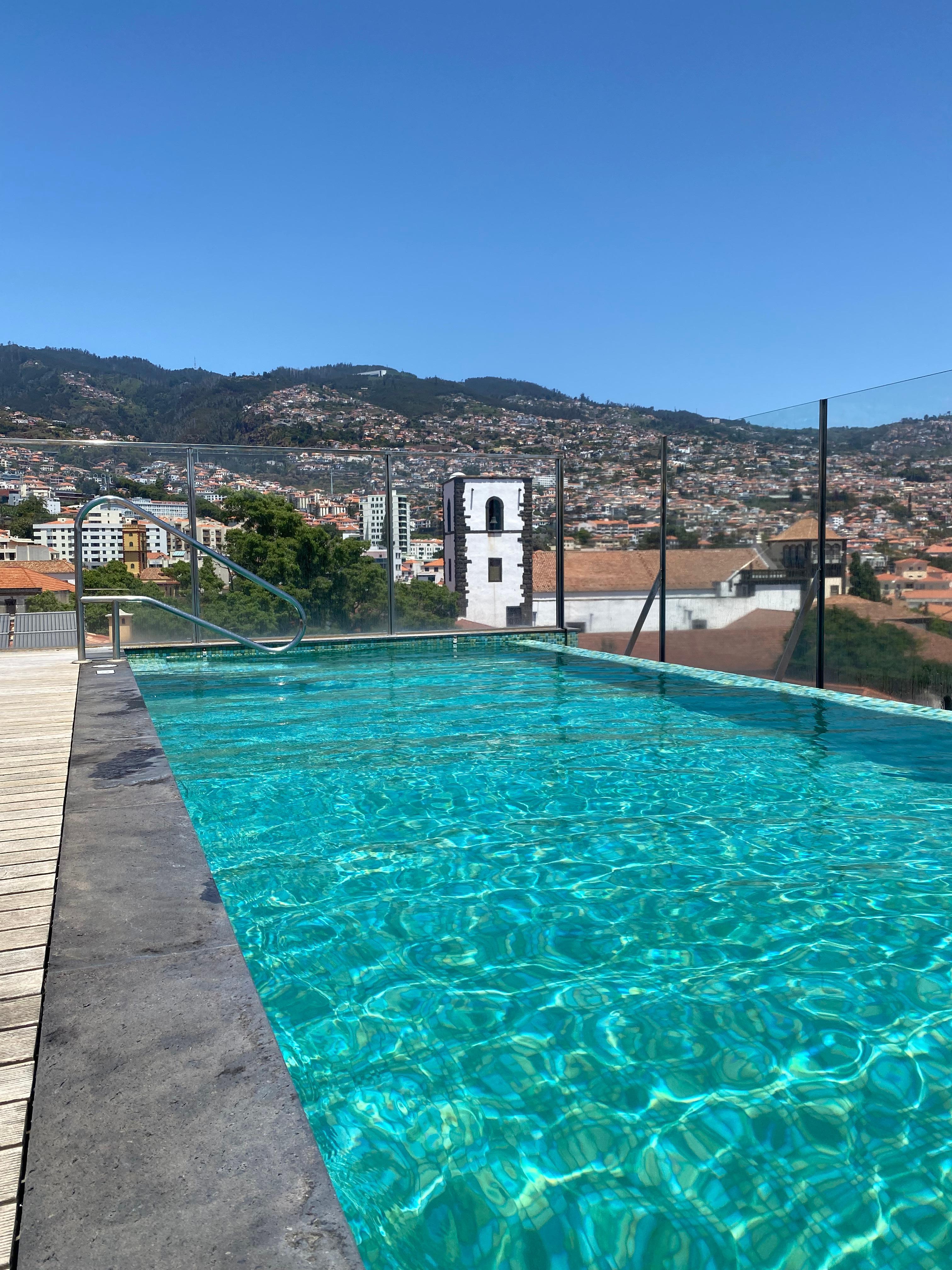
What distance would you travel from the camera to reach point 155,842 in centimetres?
243

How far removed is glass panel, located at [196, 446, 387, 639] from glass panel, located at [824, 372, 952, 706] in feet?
15.5

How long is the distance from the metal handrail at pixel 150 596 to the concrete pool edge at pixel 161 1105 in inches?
198

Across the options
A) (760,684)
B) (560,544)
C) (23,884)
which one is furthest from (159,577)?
(23,884)

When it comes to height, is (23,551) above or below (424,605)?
above

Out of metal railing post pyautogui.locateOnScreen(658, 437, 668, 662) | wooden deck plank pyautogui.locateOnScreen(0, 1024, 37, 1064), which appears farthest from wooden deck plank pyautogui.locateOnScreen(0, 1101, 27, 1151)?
metal railing post pyautogui.locateOnScreen(658, 437, 668, 662)

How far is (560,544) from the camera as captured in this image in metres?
9.91

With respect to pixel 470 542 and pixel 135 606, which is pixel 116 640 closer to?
pixel 135 606

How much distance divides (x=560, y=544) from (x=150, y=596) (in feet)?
14.4

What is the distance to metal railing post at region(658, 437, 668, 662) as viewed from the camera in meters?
8.18

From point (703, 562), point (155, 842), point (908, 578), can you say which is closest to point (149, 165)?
point (703, 562)

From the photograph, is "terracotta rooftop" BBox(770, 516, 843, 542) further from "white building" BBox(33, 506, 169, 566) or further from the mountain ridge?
the mountain ridge

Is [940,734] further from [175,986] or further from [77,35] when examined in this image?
[77,35]

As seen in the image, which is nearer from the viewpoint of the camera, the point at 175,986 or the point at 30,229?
the point at 175,986

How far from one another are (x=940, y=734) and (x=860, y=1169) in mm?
3917
